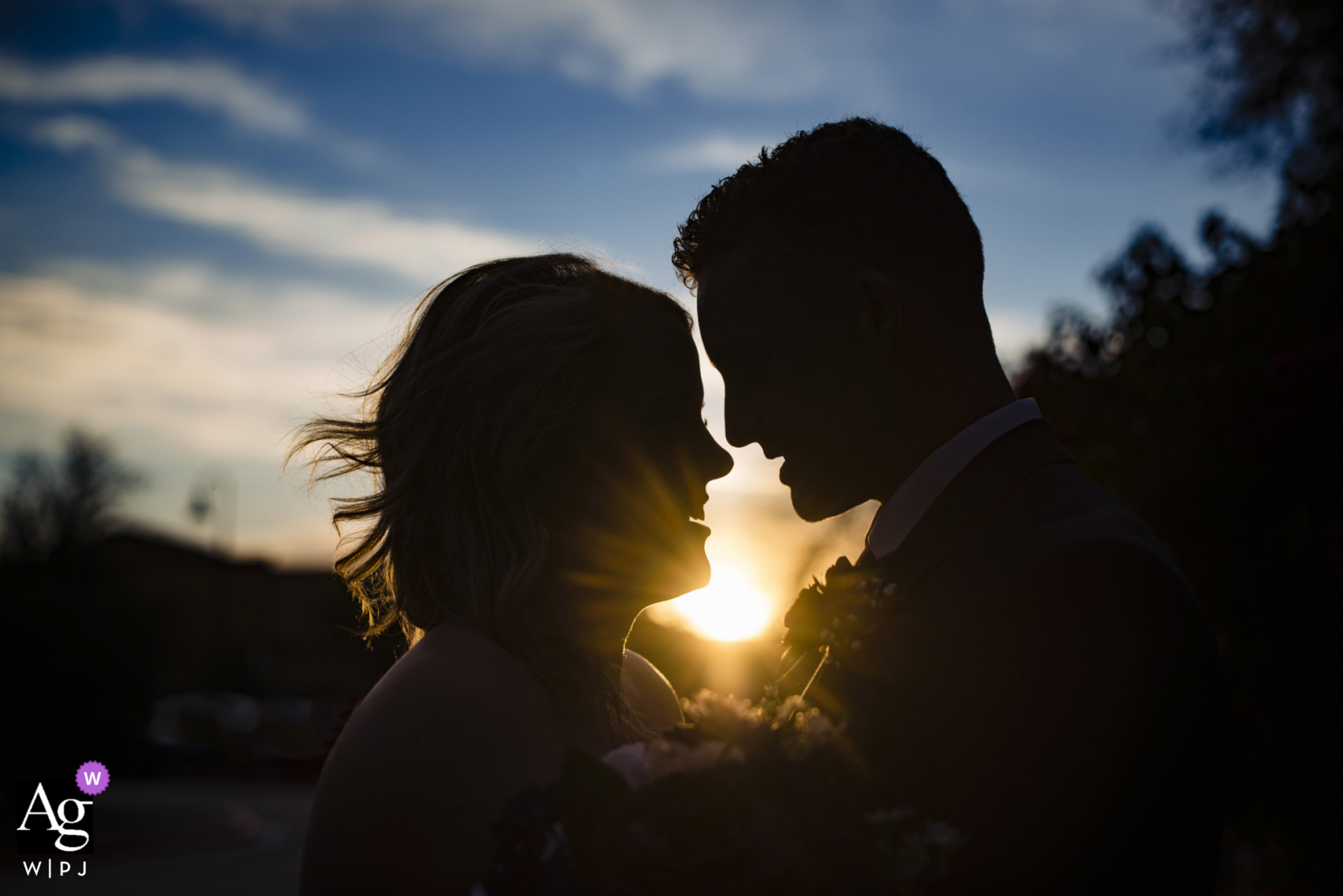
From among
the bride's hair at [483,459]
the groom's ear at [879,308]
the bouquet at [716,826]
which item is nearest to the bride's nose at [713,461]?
the bride's hair at [483,459]

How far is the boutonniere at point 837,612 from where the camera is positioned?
2.00 m

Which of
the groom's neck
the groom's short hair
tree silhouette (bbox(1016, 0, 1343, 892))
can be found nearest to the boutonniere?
the groom's neck


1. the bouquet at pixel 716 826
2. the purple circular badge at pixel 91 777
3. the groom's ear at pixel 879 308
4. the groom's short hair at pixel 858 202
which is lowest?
the bouquet at pixel 716 826

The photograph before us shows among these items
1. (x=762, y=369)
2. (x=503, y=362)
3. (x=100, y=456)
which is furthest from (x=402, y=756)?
(x=100, y=456)

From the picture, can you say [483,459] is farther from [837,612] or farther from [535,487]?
[837,612]

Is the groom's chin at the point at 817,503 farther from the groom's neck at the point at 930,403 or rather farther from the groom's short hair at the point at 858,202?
the groom's short hair at the point at 858,202

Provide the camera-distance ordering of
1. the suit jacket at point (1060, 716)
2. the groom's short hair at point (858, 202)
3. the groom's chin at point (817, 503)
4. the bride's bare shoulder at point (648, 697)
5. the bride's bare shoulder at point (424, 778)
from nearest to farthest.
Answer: the suit jacket at point (1060, 716), the bride's bare shoulder at point (424, 778), the groom's short hair at point (858, 202), the groom's chin at point (817, 503), the bride's bare shoulder at point (648, 697)

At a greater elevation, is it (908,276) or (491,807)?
(908,276)

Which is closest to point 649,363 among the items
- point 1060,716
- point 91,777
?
point 1060,716

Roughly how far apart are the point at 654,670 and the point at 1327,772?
5.11m

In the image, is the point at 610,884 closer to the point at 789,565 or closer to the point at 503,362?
the point at 503,362

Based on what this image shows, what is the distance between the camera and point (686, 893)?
4.30 feet

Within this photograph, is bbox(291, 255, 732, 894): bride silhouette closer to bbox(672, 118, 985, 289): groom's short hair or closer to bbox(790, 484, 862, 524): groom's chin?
bbox(790, 484, 862, 524): groom's chin

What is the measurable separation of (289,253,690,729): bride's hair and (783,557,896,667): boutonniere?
0.57 metres
